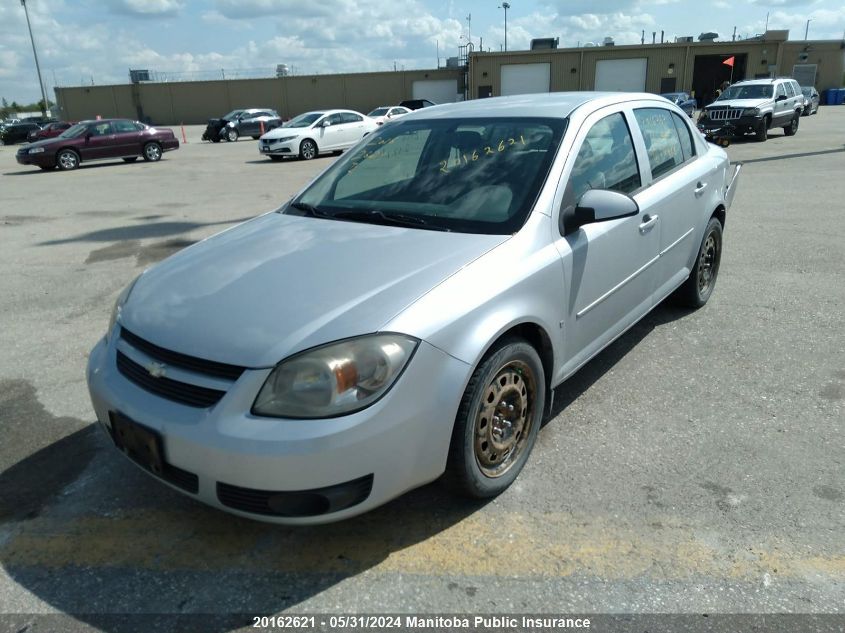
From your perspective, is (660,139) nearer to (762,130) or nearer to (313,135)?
(313,135)

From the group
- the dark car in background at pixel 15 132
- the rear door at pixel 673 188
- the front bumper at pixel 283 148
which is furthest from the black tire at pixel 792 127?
the dark car in background at pixel 15 132

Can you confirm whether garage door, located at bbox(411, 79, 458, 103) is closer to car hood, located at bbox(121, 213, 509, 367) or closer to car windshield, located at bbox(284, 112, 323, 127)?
car windshield, located at bbox(284, 112, 323, 127)

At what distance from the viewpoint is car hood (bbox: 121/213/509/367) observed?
2387 mm

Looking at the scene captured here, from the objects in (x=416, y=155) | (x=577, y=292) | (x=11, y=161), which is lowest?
(x=11, y=161)


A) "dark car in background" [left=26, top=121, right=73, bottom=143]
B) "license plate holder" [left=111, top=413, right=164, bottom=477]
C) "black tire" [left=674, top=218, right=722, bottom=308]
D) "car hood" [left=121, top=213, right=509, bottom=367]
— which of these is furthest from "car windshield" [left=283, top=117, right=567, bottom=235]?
"dark car in background" [left=26, top=121, right=73, bottom=143]

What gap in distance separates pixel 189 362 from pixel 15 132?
152ft

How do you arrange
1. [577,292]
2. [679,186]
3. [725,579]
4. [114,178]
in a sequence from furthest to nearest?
[114,178] → [679,186] → [577,292] → [725,579]

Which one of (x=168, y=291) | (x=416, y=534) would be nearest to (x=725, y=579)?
(x=416, y=534)

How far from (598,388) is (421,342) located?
1990 millimetres

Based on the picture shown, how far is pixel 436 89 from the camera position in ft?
190

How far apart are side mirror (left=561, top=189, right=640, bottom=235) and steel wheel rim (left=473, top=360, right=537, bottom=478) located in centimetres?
76

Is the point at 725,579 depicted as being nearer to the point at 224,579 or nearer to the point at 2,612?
the point at 224,579

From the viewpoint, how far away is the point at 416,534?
2.77 meters

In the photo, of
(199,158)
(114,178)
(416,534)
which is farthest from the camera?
(199,158)
